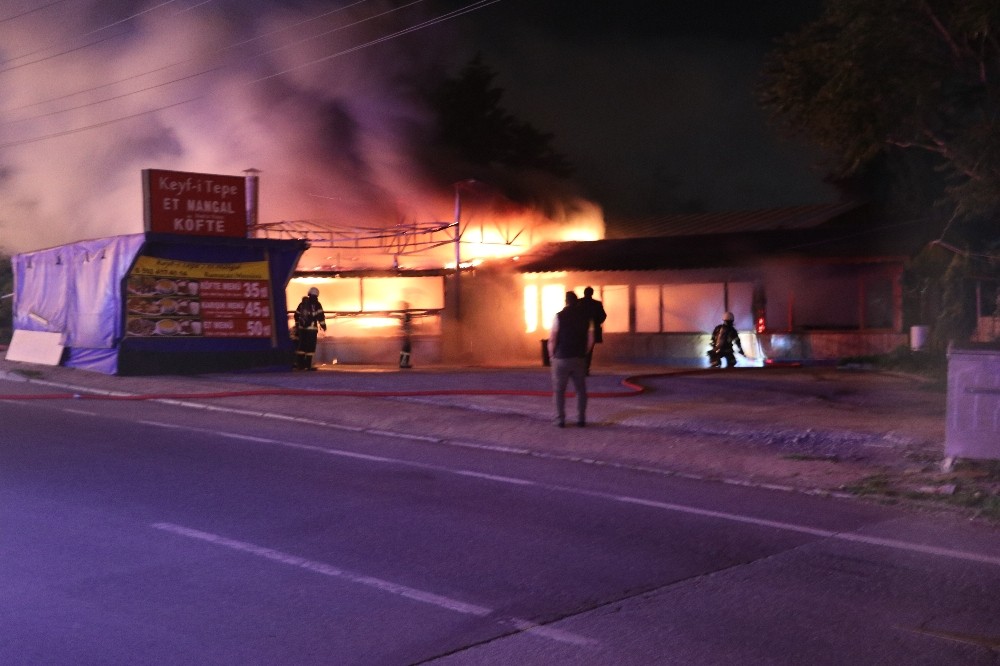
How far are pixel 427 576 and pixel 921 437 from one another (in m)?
7.12

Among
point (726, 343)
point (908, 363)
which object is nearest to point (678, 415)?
point (908, 363)

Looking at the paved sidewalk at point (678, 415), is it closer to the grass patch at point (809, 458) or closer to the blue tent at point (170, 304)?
the grass patch at point (809, 458)

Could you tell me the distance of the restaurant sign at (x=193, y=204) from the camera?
759 inches

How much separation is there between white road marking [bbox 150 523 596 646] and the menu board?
12.7 m

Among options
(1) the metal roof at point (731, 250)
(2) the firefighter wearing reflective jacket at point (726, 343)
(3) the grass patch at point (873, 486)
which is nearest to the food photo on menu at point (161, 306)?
(1) the metal roof at point (731, 250)

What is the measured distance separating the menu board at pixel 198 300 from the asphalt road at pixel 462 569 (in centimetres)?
945

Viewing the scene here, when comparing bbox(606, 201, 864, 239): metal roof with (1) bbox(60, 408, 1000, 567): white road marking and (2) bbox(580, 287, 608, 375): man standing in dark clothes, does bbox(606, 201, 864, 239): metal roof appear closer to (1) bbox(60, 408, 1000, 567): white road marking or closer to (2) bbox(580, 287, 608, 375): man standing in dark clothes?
(2) bbox(580, 287, 608, 375): man standing in dark clothes

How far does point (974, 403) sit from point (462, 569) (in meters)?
5.68

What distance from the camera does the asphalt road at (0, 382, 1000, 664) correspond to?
4949 mm

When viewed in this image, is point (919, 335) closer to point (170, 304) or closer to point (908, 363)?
point (908, 363)

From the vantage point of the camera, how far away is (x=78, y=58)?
119ft

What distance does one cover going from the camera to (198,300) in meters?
19.9

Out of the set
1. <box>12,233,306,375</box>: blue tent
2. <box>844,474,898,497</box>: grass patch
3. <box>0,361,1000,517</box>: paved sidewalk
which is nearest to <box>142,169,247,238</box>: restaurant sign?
<box>12,233,306,375</box>: blue tent

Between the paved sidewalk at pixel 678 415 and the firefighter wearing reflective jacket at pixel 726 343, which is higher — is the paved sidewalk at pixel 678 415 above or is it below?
below
